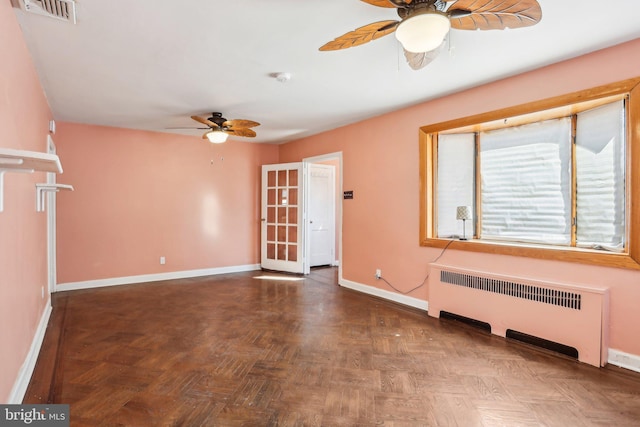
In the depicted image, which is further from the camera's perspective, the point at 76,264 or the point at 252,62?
the point at 76,264

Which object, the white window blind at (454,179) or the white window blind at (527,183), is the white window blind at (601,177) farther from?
the white window blind at (454,179)

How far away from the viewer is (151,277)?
221 inches

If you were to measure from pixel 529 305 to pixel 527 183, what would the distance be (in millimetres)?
1244

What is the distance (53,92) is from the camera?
12.0 ft

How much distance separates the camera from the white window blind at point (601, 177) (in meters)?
2.77

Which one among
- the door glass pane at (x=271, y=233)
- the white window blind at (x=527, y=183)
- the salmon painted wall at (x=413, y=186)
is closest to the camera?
the salmon painted wall at (x=413, y=186)

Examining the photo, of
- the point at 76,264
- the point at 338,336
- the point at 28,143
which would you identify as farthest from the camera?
the point at 76,264

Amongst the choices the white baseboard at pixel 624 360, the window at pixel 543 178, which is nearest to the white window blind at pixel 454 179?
the window at pixel 543 178

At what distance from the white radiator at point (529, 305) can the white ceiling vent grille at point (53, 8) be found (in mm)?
3871

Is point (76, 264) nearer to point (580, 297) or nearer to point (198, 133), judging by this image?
point (198, 133)

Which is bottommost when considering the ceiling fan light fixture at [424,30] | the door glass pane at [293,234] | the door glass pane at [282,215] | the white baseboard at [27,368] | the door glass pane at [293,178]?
the white baseboard at [27,368]

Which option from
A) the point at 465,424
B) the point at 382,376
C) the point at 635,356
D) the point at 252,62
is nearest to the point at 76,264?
the point at 252,62

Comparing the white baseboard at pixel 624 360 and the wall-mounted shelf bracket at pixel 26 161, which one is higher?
the wall-mounted shelf bracket at pixel 26 161

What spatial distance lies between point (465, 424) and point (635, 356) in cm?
168
